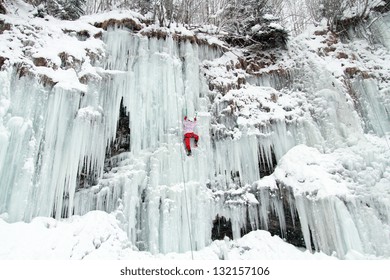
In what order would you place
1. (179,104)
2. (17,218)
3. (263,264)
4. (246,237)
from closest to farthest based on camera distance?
(263,264) → (17,218) → (246,237) → (179,104)

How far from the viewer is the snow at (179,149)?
6.60m

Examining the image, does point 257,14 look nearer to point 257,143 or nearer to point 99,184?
point 257,143

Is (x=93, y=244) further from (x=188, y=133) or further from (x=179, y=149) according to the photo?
(x=188, y=133)

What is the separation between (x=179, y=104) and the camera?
847 cm

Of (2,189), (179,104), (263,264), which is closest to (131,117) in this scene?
(179,104)

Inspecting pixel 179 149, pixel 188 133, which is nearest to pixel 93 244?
pixel 179 149

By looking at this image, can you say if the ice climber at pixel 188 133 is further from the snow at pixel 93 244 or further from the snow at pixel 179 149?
the snow at pixel 93 244

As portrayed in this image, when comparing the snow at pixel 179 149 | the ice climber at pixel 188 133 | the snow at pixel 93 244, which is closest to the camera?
the snow at pixel 93 244

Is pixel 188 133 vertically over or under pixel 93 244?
over

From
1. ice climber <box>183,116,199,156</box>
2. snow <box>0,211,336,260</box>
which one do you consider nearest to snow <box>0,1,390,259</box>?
snow <box>0,211,336,260</box>

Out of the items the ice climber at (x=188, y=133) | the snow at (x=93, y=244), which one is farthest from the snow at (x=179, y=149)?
the ice climber at (x=188, y=133)

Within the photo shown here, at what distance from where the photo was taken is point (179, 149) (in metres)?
8.02

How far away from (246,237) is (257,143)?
246 centimetres

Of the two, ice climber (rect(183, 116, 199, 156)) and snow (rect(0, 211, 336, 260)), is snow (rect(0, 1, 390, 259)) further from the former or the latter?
ice climber (rect(183, 116, 199, 156))
